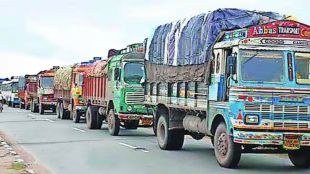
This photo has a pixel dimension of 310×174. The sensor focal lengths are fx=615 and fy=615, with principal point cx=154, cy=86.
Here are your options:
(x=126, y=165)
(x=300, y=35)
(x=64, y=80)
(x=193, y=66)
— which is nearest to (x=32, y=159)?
(x=126, y=165)

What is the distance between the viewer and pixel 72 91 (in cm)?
3281

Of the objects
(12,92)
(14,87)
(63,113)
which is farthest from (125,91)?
(12,92)

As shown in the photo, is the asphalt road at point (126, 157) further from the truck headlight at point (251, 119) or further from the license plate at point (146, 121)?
the truck headlight at point (251, 119)

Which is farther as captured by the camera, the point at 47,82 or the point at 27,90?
the point at 27,90

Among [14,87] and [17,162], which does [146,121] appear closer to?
[17,162]

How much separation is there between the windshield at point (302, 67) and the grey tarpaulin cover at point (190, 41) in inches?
76.0

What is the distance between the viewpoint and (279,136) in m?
12.9

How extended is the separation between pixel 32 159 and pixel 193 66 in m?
4.71

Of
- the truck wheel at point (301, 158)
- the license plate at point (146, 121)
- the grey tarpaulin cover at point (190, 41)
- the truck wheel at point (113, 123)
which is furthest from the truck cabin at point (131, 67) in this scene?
the truck wheel at point (301, 158)

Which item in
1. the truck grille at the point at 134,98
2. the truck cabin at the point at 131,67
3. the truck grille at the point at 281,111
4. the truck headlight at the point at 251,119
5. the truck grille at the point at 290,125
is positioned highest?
the truck cabin at the point at 131,67

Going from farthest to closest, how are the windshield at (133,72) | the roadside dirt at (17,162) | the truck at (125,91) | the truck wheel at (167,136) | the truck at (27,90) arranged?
the truck at (27,90) → the windshield at (133,72) → the truck at (125,91) → the truck wheel at (167,136) → the roadside dirt at (17,162)

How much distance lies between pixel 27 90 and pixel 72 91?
2054 centimetres

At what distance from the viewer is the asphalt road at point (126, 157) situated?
13.7m

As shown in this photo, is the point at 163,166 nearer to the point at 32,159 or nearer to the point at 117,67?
the point at 32,159
